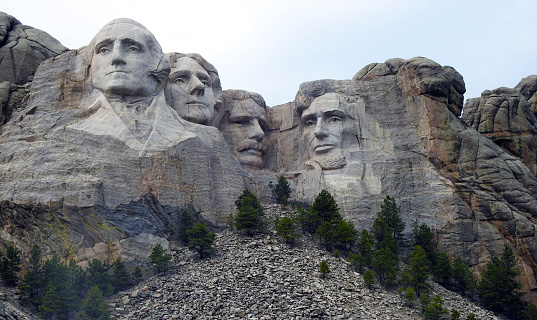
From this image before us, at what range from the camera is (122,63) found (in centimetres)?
3997

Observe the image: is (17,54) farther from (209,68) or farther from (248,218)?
(248,218)

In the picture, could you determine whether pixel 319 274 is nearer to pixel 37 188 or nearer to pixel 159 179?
pixel 159 179

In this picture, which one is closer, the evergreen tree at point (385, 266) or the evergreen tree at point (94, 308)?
the evergreen tree at point (94, 308)

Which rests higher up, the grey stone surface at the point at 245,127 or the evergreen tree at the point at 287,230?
the grey stone surface at the point at 245,127

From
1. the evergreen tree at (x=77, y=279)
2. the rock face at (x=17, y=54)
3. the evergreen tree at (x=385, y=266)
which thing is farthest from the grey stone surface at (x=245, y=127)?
the evergreen tree at (x=77, y=279)

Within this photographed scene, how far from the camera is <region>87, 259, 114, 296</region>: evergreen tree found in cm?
3394

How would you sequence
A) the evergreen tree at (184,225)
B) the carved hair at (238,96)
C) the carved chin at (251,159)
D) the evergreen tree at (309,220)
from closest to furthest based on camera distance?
1. the evergreen tree at (184,225)
2. the evergreen tree at (309,220)
3. the carved chin at (251,159)
4. the carved hair at (238,96)

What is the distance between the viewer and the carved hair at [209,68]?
43344 millimetres

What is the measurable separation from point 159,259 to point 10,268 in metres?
4.46

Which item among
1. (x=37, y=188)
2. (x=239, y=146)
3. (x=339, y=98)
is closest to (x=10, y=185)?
(x=37, y=188)

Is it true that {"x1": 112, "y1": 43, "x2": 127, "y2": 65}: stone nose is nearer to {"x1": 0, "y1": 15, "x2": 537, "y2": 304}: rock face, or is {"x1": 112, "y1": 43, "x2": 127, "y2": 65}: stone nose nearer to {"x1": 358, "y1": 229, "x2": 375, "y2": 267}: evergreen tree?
{"x1": 0, "y1": 15, "x2": 537, "y2": 304}: rock face

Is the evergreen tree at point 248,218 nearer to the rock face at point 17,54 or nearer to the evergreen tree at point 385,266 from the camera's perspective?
the evergreen tree at point 385,266

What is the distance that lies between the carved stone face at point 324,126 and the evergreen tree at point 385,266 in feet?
21.4

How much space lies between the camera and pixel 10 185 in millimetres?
36844
